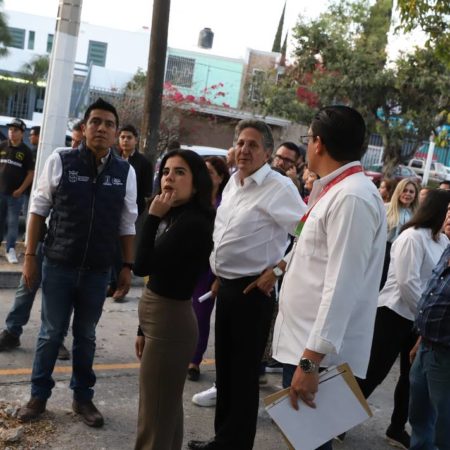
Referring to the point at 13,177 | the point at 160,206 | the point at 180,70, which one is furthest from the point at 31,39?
the point at 160,206

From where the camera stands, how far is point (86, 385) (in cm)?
412

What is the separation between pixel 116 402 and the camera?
4.48 metres

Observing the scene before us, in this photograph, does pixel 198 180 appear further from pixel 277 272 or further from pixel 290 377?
pixel 290 377

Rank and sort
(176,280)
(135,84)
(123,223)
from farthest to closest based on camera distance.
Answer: (135,84), (123,223), (176,280)

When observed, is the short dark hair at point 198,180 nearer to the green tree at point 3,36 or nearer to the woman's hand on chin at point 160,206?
the woman's hand on chin at point 160,206

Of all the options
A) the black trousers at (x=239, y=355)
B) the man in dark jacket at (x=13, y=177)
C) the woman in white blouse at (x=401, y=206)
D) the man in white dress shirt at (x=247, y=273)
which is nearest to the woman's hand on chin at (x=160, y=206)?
the man in white dress shirt at (x=247, y=273)

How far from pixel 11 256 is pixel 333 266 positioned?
6.29 metres

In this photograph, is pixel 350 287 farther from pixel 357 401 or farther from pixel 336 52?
pixel 336 52

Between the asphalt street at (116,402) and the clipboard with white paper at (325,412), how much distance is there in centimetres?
160

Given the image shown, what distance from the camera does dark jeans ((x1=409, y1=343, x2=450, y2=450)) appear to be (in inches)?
131

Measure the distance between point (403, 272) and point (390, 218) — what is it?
229 centimetres

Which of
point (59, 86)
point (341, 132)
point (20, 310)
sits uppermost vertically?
point (59, 86)

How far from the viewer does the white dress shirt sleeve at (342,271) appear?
250 cm

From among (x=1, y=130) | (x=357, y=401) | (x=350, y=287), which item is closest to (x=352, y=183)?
(x=350, y=287)
